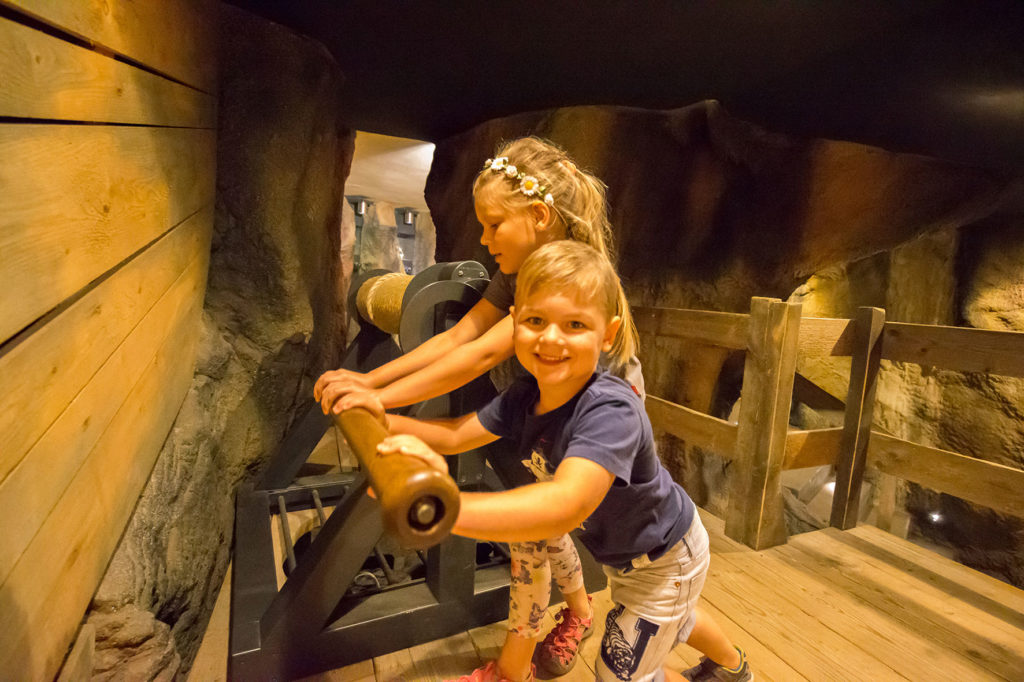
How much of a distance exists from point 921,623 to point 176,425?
254cm

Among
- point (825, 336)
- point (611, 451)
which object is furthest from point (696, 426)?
point (611, 451)

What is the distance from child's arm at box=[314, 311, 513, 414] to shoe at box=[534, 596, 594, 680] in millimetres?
782

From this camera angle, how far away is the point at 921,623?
1633 mm

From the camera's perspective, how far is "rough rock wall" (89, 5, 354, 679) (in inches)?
59.3

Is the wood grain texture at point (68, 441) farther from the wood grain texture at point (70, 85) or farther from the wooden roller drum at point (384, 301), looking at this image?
the wooden roller drum at point (384, 301)

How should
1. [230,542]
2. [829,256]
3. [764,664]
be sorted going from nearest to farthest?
[764,664], [230,542], [829,256]

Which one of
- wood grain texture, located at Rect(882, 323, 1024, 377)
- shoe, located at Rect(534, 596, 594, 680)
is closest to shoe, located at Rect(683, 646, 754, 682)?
shoe, located at Rect(534, 596, 594, 680)

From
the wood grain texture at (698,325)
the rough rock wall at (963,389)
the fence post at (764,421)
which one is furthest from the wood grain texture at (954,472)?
the rough rock wall at (963,389)

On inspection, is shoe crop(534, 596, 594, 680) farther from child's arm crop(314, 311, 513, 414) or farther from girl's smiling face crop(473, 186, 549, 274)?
girl's smiling face crop(473, 186, 549, 274)

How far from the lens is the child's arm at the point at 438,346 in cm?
118

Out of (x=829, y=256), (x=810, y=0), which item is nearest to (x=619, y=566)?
(x=810, y=0)

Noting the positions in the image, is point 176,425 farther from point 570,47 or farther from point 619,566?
point 570,47

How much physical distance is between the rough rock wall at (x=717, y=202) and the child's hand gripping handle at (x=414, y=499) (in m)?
3.60

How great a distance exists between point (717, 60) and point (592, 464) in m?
2.72
